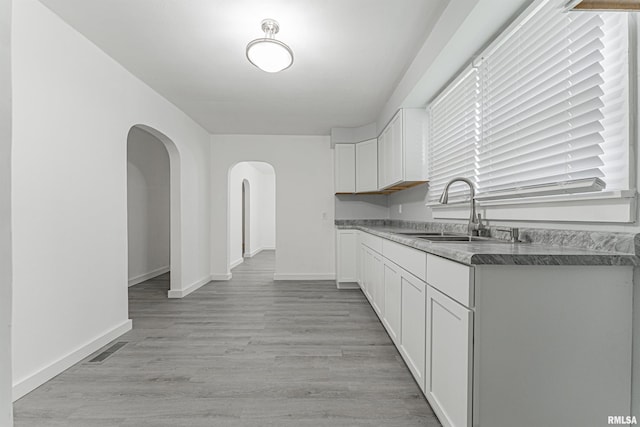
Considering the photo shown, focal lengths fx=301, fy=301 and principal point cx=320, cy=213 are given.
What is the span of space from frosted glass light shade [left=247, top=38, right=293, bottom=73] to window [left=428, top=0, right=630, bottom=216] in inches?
55.2

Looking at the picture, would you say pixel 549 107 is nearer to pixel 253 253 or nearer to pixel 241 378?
pixel 241 378

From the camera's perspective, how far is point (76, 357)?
2172 millimetres

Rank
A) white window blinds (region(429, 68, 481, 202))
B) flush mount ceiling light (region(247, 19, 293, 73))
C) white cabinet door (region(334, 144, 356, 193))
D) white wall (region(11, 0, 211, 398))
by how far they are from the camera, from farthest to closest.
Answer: white cabinet door (region(334, 144, 356, 193)) < white window blinds (region(429, 68, 481, 202)) < flush mount ceiling light (region(247, 19, 293, 73)) < white wall (region(11, 0, 211, 398))

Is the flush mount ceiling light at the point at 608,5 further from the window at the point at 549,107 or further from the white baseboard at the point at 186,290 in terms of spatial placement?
the white baseboard at the point at 186,290

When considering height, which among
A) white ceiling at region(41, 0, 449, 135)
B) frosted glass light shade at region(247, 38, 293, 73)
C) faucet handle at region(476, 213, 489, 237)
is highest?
white ceiling at region(41, 0, 449, 135)

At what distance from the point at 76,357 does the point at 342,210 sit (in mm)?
3722

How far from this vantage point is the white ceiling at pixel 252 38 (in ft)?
6.59

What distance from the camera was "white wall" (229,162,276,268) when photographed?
6629mm

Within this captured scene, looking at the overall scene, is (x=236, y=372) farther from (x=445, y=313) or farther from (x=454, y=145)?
(x=454, y=145)

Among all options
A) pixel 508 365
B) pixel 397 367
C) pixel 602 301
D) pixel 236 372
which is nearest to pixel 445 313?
pixel 508 365

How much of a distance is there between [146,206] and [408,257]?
4.60m

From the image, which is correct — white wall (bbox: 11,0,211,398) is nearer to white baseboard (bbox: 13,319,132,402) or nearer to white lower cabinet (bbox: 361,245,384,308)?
white baseboard (bbox: 13,319,132,402)

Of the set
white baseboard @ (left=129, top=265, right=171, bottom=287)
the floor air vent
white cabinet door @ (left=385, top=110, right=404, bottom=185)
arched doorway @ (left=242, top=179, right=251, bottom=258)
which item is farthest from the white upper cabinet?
arched doorway @ (left=242, top=179, right=251, bottom=258)

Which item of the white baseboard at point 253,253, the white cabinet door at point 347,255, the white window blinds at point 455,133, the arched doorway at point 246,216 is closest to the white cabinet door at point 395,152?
the white window blinds at point 455,133
